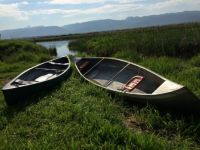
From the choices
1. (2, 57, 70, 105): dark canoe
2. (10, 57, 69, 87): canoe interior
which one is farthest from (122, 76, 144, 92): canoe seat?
(10, 57, 69, 87): canoe interior

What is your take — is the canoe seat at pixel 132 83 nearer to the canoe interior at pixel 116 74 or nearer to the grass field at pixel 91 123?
the canoe interior at pixel 116 74

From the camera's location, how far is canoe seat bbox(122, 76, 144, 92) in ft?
29.2

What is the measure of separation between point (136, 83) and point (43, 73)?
3.99m

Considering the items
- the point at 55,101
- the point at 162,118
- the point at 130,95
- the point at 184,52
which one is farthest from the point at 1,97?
the point at 184,52

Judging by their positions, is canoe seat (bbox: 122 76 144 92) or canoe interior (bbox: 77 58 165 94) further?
canoe seat (bbox: 122 76 144 92)

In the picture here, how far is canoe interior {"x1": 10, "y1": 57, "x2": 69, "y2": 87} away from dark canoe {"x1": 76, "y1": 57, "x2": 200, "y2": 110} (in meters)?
0.71

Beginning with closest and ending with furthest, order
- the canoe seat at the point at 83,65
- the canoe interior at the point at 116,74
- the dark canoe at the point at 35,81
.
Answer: the canoe interior at the point at 116,74, the dark canoe at the point at 35,81, the canoe seat at the point at 83,65

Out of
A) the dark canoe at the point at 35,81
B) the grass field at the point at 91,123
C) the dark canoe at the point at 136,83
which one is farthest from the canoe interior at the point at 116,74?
the dark canoe at the point at 35,81

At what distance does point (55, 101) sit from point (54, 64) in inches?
171

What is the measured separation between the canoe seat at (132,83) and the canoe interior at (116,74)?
0.26 ft

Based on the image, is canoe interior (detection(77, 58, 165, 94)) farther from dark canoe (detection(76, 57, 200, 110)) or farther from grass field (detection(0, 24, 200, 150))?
grass field (detection(0, 24, 200, 150))

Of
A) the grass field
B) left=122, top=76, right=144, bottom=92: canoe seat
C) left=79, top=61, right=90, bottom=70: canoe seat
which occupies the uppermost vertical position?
left=79, top=61, right=90, bottom=70: canoe seat

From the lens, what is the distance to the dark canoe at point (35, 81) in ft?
29.0

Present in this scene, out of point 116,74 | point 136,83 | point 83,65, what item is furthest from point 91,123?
point 83,65
